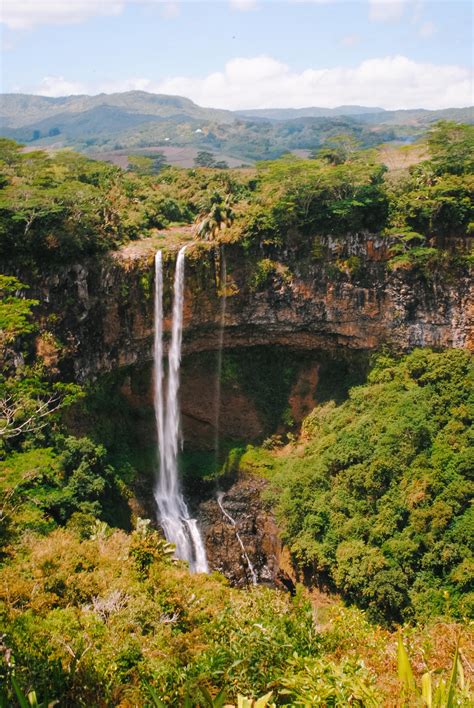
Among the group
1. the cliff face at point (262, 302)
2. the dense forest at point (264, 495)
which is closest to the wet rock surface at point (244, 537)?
the dense forest at point (264, 495)

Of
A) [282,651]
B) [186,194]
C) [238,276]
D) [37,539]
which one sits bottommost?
[37,539]

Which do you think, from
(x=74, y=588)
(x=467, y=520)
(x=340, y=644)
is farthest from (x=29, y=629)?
(x=467, y=520)

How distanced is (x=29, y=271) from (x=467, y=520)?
652 inches

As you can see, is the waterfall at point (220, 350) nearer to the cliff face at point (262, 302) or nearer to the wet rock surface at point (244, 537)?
the cliff face at point (262, 302)

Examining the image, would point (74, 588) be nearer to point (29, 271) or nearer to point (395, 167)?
point (29, 271)

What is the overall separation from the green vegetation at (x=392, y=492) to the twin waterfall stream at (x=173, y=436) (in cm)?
349

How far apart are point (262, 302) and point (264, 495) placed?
8.11 metres

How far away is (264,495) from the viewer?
76.0 feet

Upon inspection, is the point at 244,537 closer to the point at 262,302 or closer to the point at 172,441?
the point at 172,441

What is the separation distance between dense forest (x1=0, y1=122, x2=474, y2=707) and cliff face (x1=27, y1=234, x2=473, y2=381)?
1.29 ft

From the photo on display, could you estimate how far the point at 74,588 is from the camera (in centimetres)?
1154

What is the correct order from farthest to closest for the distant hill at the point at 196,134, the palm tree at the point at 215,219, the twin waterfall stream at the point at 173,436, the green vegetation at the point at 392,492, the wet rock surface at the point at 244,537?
1. the distant hill at the point at 196,134
2. the palm tree at the point at 215,219
3. the twin waterfall stream at the point at 173,436
4. the wet rock surface at the point at 244,537
5. the green vegetation at the point at 392,492

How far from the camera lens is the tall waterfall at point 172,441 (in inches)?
881

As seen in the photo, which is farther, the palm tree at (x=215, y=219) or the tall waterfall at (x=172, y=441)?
the palm tree at (x=215, y=219)
